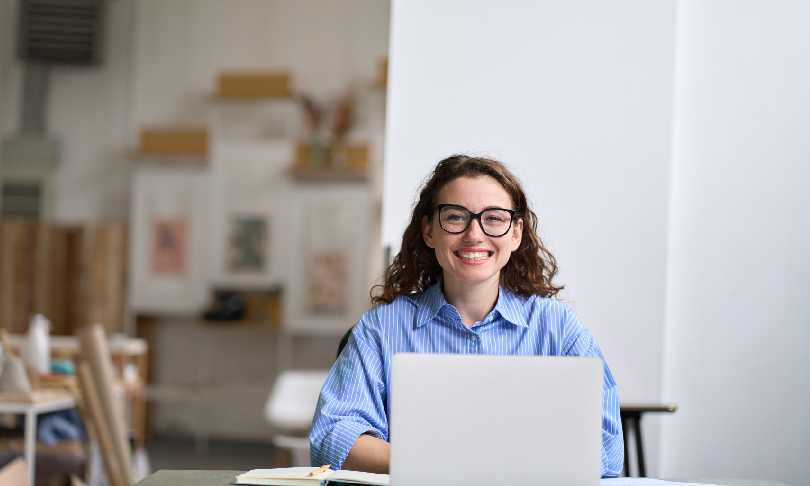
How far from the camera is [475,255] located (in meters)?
1.89

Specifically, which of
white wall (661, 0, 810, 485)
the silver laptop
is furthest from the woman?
white wall (661, 0, 810, 485)

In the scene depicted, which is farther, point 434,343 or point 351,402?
point 434,343

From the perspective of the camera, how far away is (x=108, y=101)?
7.70m

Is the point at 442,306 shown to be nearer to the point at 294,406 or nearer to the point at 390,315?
the point at 390,315

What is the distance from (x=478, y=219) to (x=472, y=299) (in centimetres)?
18

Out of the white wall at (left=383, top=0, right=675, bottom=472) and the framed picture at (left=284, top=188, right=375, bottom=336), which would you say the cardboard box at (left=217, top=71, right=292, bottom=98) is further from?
the white wall at (left=383, top=0, right=675, bottom=472)

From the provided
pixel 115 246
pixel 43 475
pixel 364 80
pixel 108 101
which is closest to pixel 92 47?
pixel 108 101

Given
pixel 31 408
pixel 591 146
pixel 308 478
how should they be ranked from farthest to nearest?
pixel 31 408 → pixel 591 146 → pixel 308 478

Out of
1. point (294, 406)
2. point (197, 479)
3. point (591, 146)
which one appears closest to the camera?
point (197, 479)

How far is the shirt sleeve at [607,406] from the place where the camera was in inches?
72.8

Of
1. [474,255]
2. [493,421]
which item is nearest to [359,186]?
[474,255]

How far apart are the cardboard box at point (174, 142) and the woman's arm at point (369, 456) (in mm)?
5601

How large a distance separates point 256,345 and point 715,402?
504 centimetres

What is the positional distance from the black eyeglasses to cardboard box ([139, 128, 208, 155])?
545 centimetres
